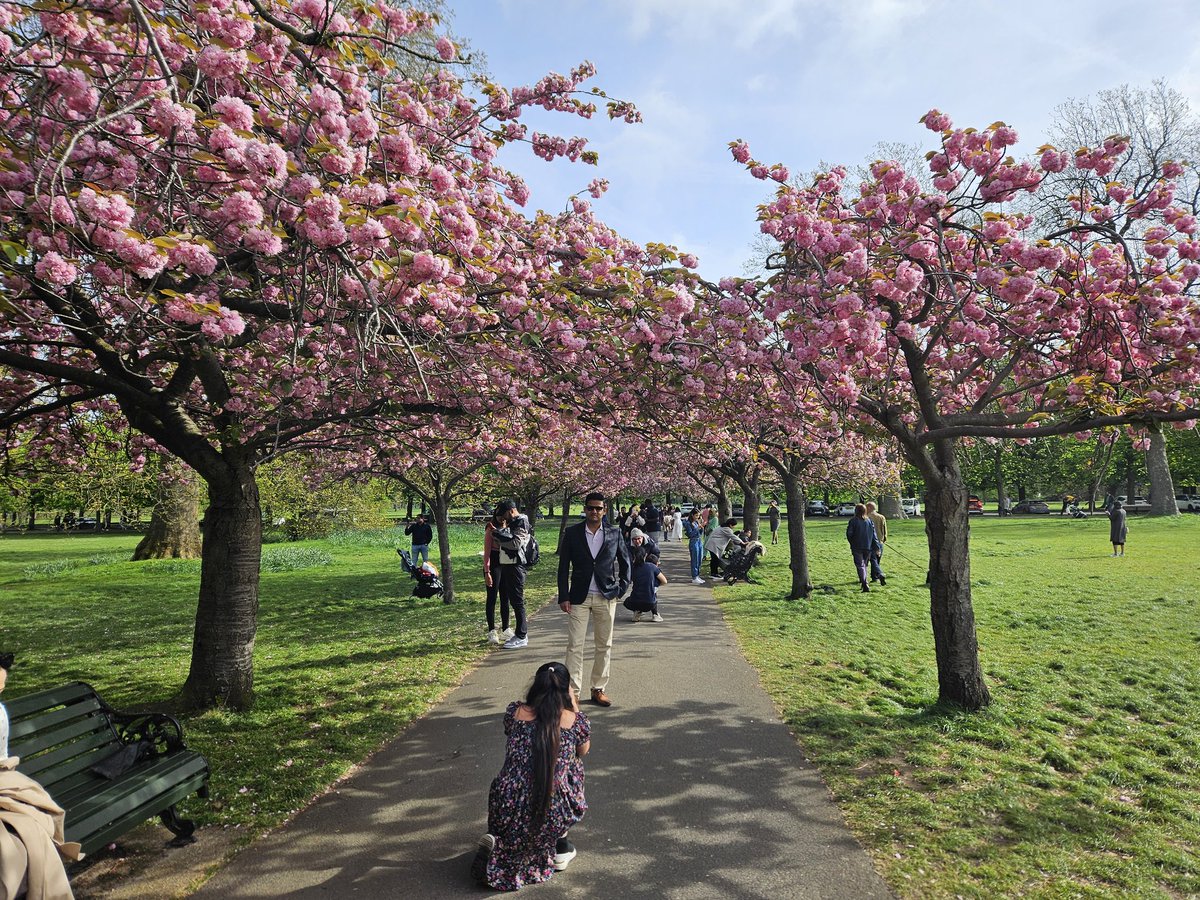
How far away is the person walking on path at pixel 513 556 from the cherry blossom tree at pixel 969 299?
4.26m

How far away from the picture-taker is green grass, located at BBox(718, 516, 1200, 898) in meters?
3.56

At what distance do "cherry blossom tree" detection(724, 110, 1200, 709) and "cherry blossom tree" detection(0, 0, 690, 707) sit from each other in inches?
47.8

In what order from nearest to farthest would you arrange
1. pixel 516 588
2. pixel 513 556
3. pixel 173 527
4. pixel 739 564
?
pixel 513 556 → pixel 516 588 → pixel 739 564 → pixel 173 527

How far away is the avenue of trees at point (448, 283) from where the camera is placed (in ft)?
11.0

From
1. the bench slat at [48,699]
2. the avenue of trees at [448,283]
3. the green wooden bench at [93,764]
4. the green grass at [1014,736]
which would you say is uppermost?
the avenue of trees at [448,283]

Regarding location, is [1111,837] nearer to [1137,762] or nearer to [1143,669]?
[1137,762]

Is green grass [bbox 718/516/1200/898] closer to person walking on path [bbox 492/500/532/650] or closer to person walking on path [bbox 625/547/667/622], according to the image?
person walking on path [bbox 625/547/667/622]

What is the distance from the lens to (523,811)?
3348 millimetres

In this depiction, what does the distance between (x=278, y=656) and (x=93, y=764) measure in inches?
189

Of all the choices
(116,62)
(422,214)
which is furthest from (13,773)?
(116,62)

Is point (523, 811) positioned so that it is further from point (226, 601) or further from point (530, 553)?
point (530, 553)

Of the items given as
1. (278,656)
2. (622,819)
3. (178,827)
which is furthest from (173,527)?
(622,819)

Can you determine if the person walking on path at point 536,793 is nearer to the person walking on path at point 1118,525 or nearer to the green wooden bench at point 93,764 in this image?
the green wooden bench at point 93,764

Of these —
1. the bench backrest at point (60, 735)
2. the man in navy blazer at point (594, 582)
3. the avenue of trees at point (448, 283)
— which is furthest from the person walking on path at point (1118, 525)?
the bench backrest at point (60, 735)
